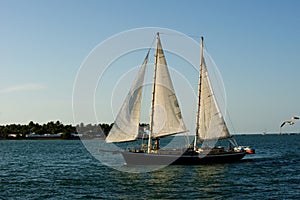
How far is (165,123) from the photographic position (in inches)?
2427

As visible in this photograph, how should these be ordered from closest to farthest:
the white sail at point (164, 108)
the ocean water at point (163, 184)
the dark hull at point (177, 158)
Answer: the ocean water at point (163, 184), the dark hull at point (177, 158), the white sail at point (164, 108)

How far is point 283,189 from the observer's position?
41.6 m

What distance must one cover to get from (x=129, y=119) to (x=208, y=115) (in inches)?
553

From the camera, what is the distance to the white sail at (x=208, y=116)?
6725cm

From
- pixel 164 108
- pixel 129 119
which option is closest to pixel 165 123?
pixel 164 108

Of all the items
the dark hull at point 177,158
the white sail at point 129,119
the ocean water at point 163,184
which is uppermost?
the white sail at point 129,119

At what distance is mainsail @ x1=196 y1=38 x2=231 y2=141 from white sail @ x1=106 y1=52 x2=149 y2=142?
39.1ft

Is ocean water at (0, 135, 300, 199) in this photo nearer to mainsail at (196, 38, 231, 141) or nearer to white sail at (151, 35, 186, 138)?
white sail at (151, 35, 186, 138)

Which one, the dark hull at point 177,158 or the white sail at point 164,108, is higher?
the white sail at point 164,108

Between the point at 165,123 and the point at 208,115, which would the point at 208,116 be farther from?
the point at 165,123

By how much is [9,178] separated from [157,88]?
2329 cm

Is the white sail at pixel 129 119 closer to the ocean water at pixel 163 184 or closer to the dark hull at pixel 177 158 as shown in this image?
the dark hull at pixel 177 158

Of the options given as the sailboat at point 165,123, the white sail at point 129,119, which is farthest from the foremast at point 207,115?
the white sail at point 129,119

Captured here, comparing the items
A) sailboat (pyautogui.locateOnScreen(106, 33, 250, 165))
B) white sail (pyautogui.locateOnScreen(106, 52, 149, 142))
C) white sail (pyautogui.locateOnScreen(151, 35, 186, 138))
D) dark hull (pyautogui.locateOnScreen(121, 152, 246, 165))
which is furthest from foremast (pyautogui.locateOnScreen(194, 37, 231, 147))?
white sail (pyautogui.locateOnScreen(106, 52, 149, 142))
